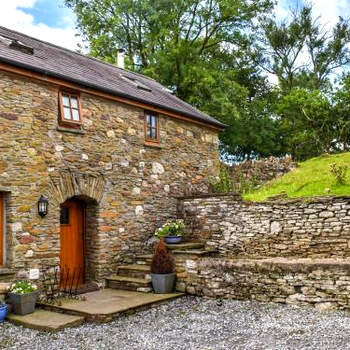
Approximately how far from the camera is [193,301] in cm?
952

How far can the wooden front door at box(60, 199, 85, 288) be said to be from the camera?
10156 mm

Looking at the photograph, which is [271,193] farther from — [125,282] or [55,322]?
[55,322]

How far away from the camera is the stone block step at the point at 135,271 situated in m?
10.5

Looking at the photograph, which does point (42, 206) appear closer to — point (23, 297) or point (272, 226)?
point (23, 297)

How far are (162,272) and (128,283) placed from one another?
3.07 feet

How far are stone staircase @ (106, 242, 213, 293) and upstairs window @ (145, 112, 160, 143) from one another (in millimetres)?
3167

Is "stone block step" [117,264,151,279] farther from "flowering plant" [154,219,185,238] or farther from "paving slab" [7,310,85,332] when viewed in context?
"paving slab" [7,310,85,332]

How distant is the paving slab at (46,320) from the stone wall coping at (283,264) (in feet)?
11.2

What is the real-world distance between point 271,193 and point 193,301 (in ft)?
15.4

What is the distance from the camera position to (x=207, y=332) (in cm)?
719

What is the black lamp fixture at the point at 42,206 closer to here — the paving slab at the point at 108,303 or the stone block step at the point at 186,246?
the paving slab at the point at 108,303

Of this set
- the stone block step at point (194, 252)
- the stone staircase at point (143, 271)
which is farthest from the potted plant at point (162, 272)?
the stone block step at point (194, 252)

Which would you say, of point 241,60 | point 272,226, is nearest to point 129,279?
point 272,226

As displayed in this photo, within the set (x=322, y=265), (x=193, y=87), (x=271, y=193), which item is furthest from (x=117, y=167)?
(x=193, y=87)
